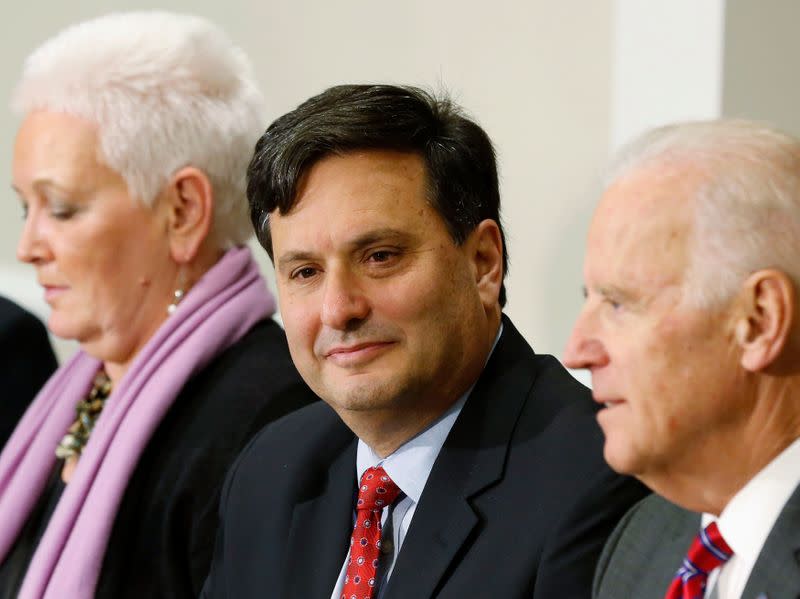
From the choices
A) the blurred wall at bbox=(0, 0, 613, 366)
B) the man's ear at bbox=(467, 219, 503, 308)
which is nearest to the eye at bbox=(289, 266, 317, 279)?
the man's ear at bbox=(467, 219, 503, 308)

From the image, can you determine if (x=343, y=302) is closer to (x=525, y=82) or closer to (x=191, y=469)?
(x=191, y=469)

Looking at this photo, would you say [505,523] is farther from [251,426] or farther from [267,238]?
[251,426]

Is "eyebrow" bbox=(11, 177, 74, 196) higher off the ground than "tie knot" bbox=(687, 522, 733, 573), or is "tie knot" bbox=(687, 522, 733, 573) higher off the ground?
"eyebrow" bbox=(11, 177, 74, 196)

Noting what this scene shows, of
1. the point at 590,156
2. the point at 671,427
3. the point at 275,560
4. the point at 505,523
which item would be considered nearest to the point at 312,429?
the point at 275,560

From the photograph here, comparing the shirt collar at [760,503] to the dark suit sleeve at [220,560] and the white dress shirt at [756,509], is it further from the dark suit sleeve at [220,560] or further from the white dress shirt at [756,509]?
the dark suit sleeve at [220,560]

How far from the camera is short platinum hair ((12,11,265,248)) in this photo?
2.81m

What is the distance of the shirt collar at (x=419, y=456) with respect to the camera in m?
2.11

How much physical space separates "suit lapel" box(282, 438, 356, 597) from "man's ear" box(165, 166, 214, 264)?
73cm

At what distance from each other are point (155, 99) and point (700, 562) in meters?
1.62

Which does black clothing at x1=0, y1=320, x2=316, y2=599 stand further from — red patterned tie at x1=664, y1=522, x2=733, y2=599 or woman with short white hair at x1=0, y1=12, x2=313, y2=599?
red patterned tie at x1=664, y1=522, x2=733, y2=599

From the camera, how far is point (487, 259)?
7.14ft

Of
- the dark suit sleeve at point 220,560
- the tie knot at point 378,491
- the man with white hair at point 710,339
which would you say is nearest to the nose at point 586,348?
the man with white hair at point 710,339

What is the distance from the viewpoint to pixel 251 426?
2682mm

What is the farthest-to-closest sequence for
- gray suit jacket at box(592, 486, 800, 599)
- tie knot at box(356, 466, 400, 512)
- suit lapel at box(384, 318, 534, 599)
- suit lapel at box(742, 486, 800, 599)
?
tie knot at box(356, 466, 400, 512) < suit lapel at box(384, 318, 534, 599) < gray suit jacket at box(592, 486, 800, 599) < suit lapel at box(742, 486, 800, 599)
